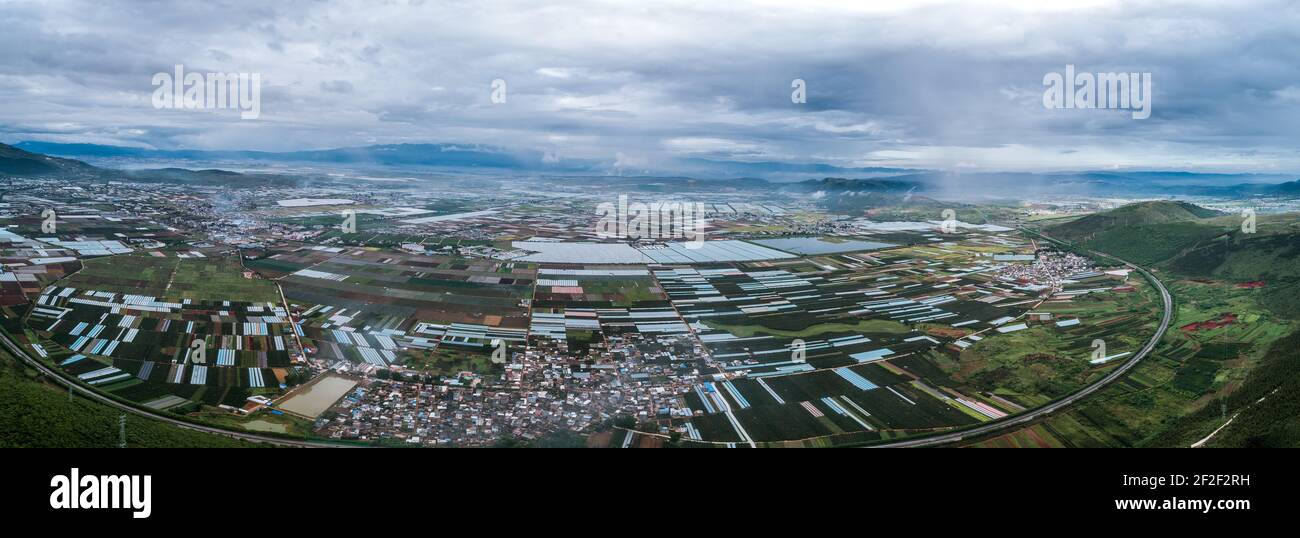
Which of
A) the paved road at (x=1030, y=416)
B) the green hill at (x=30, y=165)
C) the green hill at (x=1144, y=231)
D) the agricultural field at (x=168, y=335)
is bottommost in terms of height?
the paved road at (x=1030, y=416)

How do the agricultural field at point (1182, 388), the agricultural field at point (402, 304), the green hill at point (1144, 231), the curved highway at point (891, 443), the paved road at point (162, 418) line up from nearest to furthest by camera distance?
the paved road at point (162, 418) → the curved highway at point (891, 443) → the agricultural field at point (1182, 388) → the agricultural field at point (402, 304) → the green hill at point (1144, 231)

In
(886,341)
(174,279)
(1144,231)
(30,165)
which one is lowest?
(886,341)

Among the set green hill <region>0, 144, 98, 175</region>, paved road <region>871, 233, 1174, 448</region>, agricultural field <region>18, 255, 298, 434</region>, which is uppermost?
green hill <region>0, 144, 98, 175</region>

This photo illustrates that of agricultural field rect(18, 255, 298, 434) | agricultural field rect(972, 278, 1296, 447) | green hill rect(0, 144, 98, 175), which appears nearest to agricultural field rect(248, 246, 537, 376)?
agricultural field rect(18, 255, 298, 434)

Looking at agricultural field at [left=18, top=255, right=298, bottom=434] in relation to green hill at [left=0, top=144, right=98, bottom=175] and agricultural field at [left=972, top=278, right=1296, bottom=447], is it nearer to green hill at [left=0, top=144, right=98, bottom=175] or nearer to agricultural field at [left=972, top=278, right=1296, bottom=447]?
agricultural field at [left=972, top=278, right=1296, bottom=447]

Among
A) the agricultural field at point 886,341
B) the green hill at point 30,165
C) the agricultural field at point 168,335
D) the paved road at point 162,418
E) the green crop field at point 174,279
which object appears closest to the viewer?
the paved road at point 162,418

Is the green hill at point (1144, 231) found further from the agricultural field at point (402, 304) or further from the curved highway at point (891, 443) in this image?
the agricultural field at point (402, 304)

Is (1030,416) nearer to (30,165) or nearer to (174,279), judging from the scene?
(174,279)

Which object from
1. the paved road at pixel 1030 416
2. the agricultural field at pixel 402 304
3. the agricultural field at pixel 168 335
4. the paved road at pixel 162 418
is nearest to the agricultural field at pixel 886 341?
the paved road at pixel 1030 416

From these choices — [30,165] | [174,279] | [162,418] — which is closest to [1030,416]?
[162,418]

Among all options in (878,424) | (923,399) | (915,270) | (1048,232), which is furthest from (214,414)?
(1048,232)

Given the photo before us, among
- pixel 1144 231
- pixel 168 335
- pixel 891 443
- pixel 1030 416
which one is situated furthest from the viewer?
pixel 1144 231
